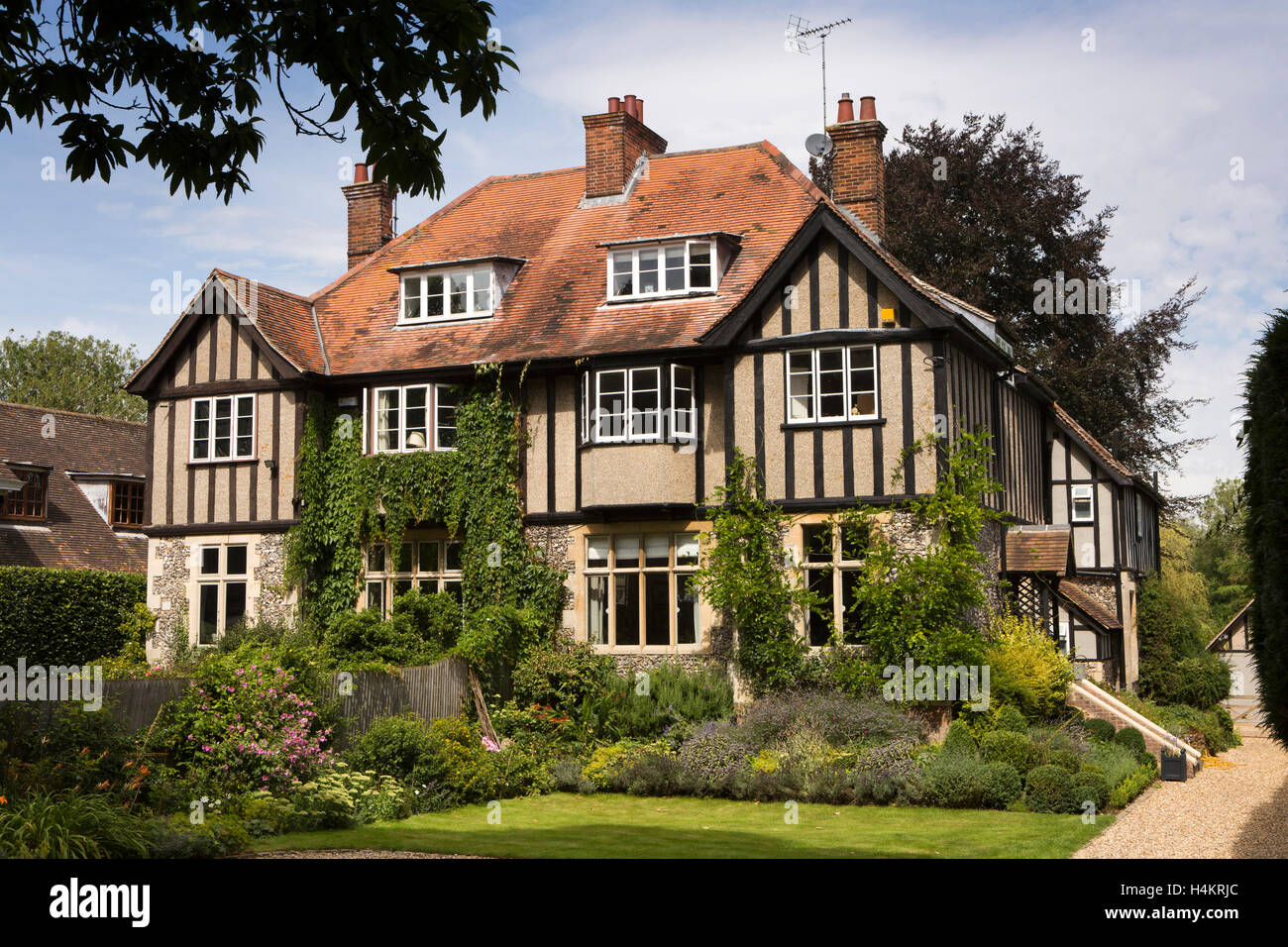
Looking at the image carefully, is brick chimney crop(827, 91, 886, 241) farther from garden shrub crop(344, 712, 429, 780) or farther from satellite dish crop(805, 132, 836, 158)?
garden shrub crop(344, 712, 429, 780)

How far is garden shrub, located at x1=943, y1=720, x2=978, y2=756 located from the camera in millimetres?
17516

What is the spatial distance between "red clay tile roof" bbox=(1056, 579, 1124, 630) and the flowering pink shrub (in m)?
16.2

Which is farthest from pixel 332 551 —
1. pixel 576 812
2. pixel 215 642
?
pixel 576 812

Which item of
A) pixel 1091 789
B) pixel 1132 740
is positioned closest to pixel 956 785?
pixel 1091 789

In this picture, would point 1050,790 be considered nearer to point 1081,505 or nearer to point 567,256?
point 567,256

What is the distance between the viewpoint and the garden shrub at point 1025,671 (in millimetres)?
19109

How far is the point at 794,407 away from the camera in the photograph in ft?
67.3

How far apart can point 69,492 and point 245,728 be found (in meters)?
21.1

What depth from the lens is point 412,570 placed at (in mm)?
23156

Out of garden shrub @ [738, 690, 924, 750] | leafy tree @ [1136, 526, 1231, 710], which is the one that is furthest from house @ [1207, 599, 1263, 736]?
garden shrub @ [738, 690, 924, 750]

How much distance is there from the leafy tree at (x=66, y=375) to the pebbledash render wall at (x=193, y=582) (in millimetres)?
29733

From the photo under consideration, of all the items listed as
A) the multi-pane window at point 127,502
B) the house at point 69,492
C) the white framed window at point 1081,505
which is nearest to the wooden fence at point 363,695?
the house at point 69,492
